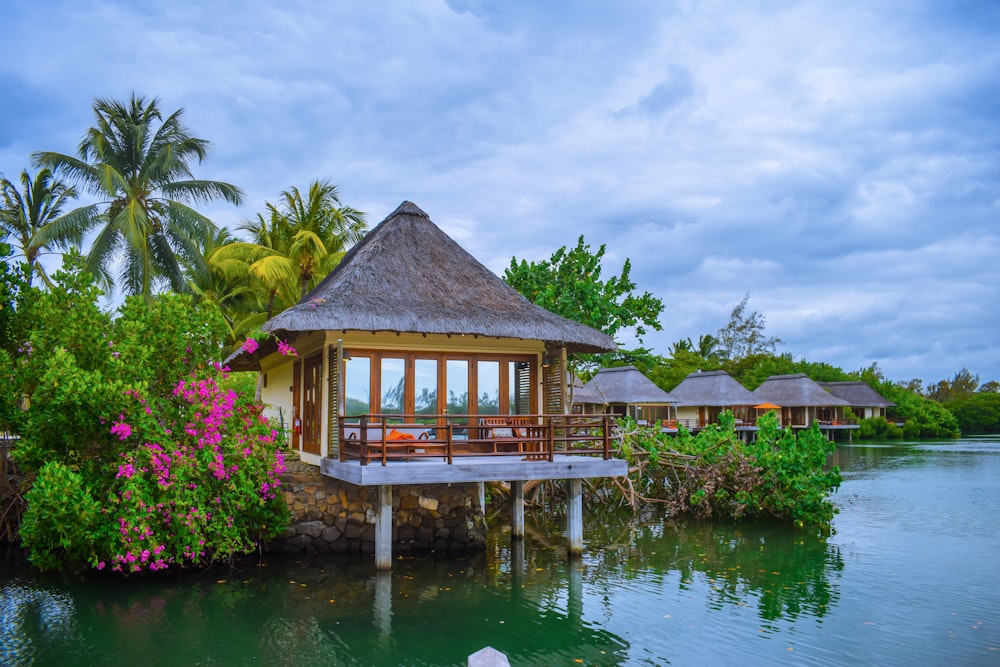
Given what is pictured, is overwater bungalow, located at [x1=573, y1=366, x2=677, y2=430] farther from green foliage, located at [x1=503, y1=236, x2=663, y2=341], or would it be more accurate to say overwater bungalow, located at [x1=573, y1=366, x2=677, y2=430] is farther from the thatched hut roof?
the thatched hut roof

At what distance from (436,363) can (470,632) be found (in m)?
5.34

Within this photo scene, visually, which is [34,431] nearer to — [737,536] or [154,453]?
[154,453]

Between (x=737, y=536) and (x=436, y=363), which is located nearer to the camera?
(x=436, y=363)

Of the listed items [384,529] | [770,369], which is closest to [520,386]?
[384,529]

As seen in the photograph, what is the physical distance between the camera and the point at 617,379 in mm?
45188

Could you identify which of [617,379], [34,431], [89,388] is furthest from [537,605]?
[617,379]

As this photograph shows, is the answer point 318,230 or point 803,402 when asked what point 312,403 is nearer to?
point 318,230

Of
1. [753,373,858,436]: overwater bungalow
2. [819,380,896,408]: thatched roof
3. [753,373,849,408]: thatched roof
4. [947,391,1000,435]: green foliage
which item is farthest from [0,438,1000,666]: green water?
[947,391,1000,435]: green foliage

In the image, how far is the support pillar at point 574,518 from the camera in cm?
1338

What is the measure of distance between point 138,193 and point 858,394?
49.3 meters

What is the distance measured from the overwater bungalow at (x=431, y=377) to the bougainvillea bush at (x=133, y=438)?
51.9 inches

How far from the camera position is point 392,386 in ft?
44.3

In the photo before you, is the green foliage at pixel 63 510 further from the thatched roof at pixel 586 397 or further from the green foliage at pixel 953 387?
the green foliage at pixel 953 387

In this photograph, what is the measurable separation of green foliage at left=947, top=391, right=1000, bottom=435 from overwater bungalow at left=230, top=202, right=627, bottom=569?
57.9 m
